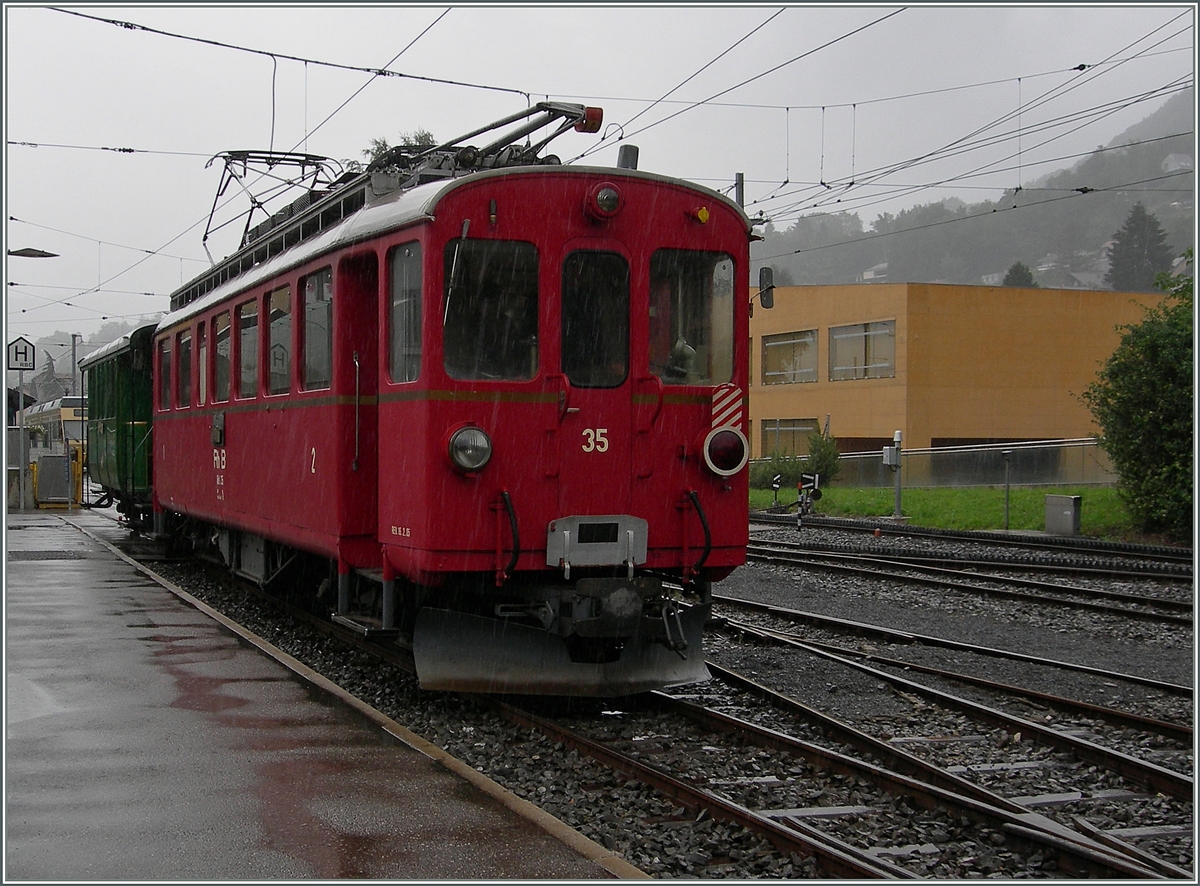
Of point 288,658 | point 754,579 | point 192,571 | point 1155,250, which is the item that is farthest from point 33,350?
point 1155,250

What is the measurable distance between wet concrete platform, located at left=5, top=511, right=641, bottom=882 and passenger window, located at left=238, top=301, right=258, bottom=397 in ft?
8.09

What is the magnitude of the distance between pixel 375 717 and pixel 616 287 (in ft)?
10.1

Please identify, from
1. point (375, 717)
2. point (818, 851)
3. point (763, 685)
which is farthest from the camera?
point (763, 685)

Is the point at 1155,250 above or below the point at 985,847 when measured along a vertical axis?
above

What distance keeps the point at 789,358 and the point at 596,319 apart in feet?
125

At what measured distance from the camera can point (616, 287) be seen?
25.4 feet

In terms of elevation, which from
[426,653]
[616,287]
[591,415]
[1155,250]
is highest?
A: [1155,250]

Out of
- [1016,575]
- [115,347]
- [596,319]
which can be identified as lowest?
[1016,575]

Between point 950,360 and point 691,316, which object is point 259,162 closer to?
point 691,316

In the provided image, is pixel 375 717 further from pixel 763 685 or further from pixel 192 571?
pixel 192 571

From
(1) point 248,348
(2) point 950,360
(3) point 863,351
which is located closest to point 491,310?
(1) point 248,348

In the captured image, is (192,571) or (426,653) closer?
(426,653)

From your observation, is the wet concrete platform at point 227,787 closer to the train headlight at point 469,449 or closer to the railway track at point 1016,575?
the train headlight at point 469,449

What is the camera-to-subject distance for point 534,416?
7410mm
